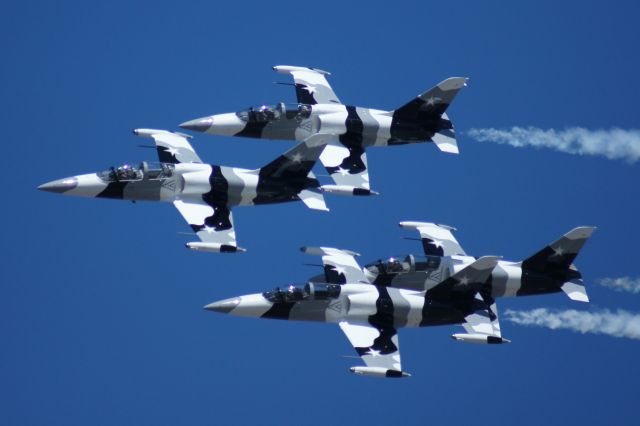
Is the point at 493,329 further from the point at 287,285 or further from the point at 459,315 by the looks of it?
the point at 287,285

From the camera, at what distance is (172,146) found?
82125mm

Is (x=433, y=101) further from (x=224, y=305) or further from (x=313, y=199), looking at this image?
(x=224, y=305)

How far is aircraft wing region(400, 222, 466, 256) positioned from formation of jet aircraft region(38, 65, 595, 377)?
0.04 meters

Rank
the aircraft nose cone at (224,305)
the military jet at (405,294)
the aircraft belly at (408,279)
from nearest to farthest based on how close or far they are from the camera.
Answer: the aircraft nose cone at (224,305) < the military jet at (405,294) < the aircraft belly at (408,279)

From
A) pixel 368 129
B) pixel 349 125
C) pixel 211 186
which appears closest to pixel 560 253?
pixel 368 129

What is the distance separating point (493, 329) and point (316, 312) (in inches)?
284

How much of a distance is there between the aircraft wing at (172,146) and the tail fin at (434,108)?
8.81 metres

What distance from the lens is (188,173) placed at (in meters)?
79.5

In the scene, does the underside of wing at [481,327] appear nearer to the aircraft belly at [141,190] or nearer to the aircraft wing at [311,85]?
the aircraft wing at [311,85]

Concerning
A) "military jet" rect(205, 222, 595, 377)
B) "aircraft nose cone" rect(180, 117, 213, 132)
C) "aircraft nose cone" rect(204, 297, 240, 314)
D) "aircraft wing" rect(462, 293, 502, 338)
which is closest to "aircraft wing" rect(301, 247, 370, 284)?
"military jet" rect(205, 222, 595, 377)

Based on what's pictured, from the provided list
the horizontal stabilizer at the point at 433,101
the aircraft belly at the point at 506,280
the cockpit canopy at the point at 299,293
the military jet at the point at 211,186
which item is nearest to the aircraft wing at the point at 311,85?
the horizontal stabilizer at the point at 433,101

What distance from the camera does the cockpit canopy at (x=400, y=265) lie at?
79.6 meters

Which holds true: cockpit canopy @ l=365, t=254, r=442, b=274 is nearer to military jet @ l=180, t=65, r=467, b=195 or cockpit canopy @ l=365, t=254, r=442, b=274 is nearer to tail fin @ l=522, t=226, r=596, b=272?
military jet @ l=180, t=65, r=467, b=195

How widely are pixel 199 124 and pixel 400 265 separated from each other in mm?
10346
